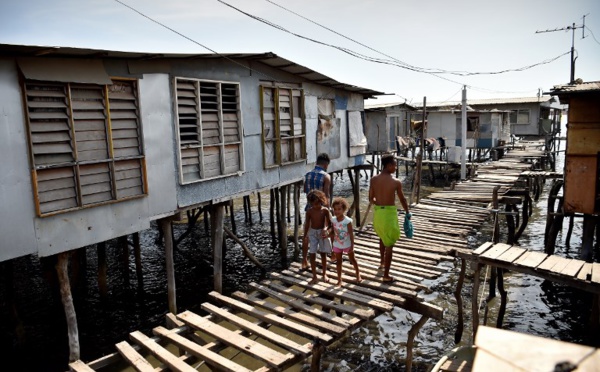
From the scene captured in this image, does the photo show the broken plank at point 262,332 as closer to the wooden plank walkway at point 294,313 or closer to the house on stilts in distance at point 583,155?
the wooden plank walkway at point 294,313

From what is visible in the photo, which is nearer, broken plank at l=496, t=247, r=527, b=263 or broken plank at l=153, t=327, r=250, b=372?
broken plank at l=153, t=327, r=250, b=372

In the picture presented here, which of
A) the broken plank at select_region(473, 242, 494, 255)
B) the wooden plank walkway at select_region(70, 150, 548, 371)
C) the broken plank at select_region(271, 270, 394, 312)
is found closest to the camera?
the wooden plank walkway at select_region(70, 150, 548, 371)

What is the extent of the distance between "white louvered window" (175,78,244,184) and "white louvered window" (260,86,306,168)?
99cm

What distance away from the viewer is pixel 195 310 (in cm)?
945

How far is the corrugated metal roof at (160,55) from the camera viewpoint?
533 centimetres

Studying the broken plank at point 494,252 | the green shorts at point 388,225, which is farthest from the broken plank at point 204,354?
the broken plank at point 494,252

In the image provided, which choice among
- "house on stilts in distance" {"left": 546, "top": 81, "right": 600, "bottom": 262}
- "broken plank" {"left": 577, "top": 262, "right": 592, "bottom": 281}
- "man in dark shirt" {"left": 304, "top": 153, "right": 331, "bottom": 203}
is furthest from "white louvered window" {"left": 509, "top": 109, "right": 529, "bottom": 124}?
"broken plank" {"left": 577, "top": 262, "right": 592, "bottom": 281}

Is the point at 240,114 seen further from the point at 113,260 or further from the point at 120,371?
the point at 113,260

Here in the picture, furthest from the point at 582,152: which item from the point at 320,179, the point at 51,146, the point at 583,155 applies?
the point at 51,146

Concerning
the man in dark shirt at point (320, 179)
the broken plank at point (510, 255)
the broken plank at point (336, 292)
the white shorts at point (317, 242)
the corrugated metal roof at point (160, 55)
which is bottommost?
the broken plank at point (336, 292)

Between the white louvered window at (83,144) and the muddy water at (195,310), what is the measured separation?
→ 302 centimetres

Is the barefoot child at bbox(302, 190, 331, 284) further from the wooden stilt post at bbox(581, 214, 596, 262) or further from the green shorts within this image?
the wooden stilt post at bbox(581, 214, 596, 262)

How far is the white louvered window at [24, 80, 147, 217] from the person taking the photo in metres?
5.78

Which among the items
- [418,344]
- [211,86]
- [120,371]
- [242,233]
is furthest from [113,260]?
[418,344]
